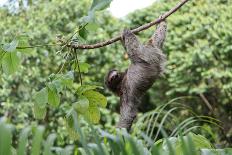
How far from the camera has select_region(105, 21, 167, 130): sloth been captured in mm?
2184

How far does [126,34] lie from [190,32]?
3.34m

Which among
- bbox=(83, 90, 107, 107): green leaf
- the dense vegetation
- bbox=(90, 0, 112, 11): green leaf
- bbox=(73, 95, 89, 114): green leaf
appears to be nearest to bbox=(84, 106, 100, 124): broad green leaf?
bbox=(83, 90, 107, 107): green leaf

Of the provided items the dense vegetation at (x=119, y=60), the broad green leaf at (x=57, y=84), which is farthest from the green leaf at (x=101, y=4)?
the dense vegetation at (x=119, y=60)

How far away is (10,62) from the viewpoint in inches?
63.7

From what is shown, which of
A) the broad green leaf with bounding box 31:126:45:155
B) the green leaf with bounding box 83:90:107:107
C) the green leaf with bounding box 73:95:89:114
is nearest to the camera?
the broad green leaf with bounding box 31:126:45:155

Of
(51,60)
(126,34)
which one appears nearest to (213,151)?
(126,34)

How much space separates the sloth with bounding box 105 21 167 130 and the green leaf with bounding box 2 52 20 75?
63 centimetres

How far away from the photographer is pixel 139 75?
221cm

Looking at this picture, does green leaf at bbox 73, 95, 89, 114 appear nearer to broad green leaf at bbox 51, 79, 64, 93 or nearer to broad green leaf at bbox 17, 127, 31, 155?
broad green leaf at bbox 51, 79, 64, 93

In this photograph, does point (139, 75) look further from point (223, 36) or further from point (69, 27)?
point (69, 27)

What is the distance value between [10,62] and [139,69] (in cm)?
74

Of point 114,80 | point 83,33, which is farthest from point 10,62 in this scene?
point 114,80

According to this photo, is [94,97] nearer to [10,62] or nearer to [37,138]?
[10,62]

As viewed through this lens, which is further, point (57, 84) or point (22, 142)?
point (57, 84)
